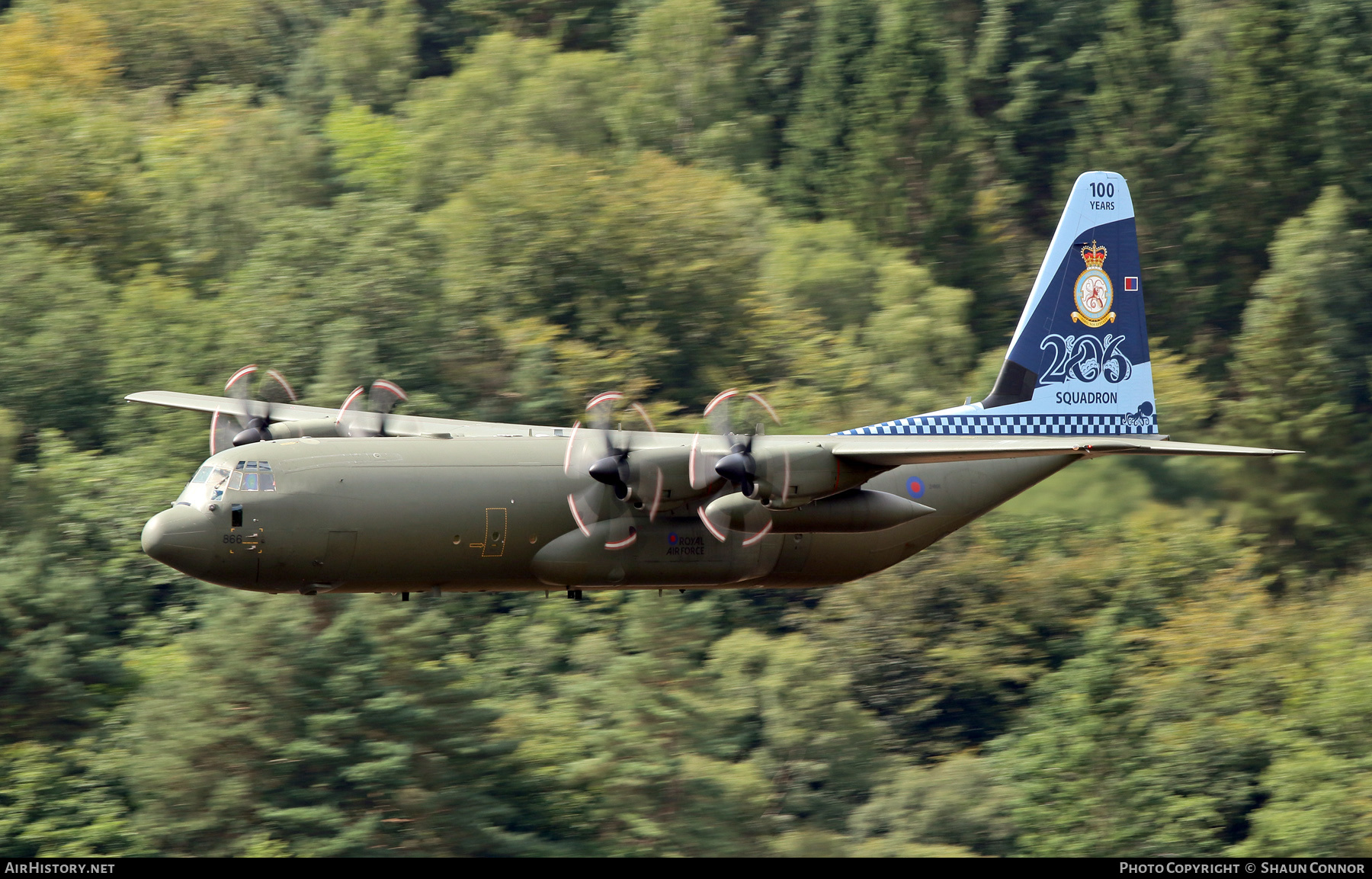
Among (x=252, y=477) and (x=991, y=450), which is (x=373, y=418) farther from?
(x=991, y=450)

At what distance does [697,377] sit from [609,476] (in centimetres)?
2855

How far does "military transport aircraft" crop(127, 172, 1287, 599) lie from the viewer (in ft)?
79.0

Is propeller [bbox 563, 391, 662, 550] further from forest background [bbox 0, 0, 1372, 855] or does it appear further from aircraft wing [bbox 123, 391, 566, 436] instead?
forest background [bbox 0, 0, 1372, 855]

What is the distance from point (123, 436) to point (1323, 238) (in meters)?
46.6

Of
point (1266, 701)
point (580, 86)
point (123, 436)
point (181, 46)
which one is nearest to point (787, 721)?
point (1266, 701)

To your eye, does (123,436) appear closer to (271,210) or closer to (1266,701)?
(271,210)

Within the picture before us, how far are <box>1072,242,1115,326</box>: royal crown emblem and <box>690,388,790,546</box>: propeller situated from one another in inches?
335

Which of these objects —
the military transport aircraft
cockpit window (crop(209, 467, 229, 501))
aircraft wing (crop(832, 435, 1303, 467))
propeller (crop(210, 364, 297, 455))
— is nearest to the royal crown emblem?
the military transport aircraft

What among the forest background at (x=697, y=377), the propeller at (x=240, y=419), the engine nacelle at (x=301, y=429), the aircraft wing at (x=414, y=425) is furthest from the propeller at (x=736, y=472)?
the forest background at (x=697, y=377)

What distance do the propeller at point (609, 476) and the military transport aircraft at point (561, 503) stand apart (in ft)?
0.10

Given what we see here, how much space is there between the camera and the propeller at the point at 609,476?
81.4 feet

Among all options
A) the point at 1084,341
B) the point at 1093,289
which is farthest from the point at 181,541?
the point at 1093,289

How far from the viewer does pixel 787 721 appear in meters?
44.3

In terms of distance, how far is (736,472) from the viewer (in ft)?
80.3
